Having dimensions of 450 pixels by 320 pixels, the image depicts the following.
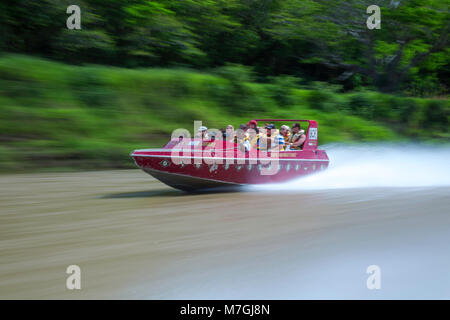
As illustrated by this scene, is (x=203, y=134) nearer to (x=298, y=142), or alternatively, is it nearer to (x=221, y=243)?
(x=298, y=142)

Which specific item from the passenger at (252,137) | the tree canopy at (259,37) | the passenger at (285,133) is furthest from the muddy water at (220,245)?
the tree canopy at (259,37)

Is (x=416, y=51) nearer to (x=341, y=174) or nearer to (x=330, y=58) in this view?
(x=330, y=58)

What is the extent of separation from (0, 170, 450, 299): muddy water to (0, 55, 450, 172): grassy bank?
3863 mm

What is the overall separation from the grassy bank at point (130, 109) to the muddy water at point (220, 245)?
3.86m

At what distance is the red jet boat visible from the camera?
8008mm

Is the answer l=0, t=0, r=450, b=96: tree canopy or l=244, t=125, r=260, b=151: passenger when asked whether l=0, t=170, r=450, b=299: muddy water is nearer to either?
l=244, t=125, r=260, b=151: passenger

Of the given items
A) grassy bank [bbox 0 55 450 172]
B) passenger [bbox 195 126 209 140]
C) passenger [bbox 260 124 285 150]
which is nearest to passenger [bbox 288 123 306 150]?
passenger [bbox 260 124 285 150]

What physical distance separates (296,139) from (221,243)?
537 centimetres

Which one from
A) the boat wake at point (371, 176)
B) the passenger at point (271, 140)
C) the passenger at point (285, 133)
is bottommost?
the boat wake at point (371, 176)

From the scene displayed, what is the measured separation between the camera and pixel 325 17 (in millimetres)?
22312

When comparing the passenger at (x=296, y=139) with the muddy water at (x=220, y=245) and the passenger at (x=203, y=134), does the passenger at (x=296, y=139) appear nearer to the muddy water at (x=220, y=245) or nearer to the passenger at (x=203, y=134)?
the muddy water at (x=220, y=245)

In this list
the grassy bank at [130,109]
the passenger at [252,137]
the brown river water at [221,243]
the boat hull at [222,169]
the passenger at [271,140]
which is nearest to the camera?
the brown river water at [221,243]

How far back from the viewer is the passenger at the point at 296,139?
10.1m

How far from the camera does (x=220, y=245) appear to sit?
5188 mm
